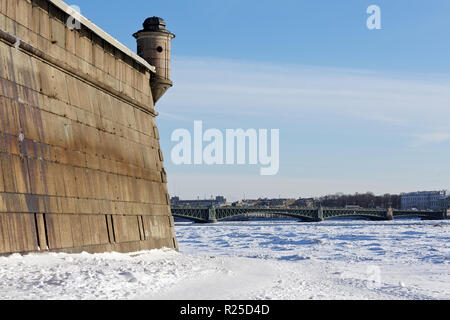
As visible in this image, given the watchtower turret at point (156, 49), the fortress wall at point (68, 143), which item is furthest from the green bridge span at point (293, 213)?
the fortress wall at point (68, 143)

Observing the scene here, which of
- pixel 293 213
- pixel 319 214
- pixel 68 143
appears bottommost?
pixel 319 214

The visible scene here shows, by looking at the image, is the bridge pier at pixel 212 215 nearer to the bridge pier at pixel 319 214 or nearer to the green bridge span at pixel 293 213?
the green bridge span at pixel 293 213

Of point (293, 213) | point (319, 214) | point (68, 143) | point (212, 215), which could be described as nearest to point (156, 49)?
point (68, 143)

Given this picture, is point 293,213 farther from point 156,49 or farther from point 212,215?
point 156,49

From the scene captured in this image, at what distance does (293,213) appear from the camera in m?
125

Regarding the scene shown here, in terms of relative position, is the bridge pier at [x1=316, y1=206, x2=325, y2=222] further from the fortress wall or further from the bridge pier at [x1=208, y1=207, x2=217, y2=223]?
the fortress wall

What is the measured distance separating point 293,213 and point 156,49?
102099mm

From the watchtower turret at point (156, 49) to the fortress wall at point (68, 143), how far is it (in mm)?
2633

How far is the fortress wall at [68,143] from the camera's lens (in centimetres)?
1433

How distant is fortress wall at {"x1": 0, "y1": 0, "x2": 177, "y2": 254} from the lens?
14328mm

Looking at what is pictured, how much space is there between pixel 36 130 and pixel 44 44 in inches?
118

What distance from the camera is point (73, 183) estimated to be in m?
16.7
